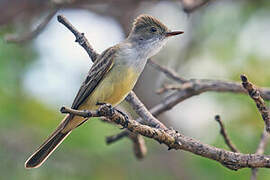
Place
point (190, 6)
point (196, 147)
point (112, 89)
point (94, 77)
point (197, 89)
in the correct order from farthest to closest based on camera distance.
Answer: point (190, 6)
point (197, 89)
point (94, 77)
point (112, 89)
point (196, 147)

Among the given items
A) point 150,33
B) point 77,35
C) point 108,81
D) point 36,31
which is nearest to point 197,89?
point 150,33

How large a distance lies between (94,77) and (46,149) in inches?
29.2

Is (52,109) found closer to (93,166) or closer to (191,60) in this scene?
(93,166)

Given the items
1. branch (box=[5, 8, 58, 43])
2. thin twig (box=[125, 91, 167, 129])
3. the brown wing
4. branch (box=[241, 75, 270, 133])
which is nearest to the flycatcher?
the brown wing

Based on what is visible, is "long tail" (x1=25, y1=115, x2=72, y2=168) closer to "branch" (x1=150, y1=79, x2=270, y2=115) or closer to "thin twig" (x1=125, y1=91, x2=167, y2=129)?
"thin twig" (x1=125, y1=91, x2=167, y2=129)

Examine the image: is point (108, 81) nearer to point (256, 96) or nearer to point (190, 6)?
point (190, 6)

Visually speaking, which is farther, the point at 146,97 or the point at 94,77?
the point at 146,97

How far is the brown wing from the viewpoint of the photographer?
14.2 ft

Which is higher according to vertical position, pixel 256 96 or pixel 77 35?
pixel 77 35

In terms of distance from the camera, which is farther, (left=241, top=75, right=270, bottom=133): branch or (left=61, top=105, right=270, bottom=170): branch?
(left=61, top=105, right=270, bottom=170): branch

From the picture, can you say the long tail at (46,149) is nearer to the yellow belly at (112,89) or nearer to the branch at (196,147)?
the yellow belly at (112,89)

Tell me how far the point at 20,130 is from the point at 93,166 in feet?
3.30

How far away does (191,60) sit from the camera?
798cm

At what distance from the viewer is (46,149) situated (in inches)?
167
